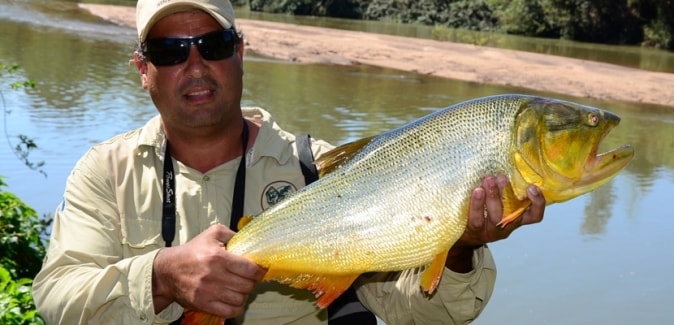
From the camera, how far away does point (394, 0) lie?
57.0m

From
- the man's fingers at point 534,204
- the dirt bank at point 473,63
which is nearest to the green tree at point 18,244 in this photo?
the man's fingers at point 534,204

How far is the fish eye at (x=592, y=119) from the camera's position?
2.51 m

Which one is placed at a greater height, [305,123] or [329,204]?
[329,204]

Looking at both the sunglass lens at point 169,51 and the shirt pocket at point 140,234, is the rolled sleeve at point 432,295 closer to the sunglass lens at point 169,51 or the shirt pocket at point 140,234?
the shirt pocket at point 140,234

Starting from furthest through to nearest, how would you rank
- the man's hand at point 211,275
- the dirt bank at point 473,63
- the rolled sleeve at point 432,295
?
the dirt bank at point 473,63, the rolled sleeve at point 432,295, the man's hand at point 211,275

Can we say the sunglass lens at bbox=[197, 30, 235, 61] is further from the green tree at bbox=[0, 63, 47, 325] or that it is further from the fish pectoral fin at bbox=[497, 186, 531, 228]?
the green tree at bbox=[0, 63, 47, 325]

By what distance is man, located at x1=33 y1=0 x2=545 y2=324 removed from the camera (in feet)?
8.63

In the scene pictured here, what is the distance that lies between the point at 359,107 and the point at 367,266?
47.9 ft

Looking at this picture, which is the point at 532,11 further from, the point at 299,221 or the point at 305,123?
the point at 299,221

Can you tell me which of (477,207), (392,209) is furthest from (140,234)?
(477,207)

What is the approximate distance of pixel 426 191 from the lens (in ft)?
8.07

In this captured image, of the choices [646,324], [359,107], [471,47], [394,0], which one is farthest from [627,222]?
[394,0]

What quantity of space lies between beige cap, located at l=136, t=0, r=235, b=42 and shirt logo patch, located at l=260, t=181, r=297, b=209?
652mm

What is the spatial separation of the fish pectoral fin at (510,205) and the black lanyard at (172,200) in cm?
102
